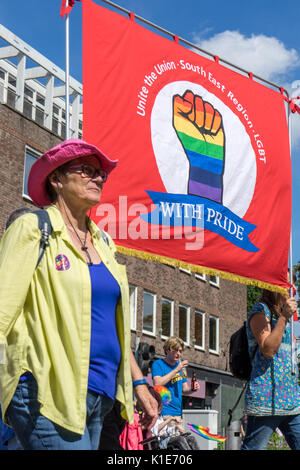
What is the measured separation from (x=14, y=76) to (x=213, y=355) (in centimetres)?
1645

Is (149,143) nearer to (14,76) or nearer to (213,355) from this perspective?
(14,76)

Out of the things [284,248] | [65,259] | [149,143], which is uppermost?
[149,143]

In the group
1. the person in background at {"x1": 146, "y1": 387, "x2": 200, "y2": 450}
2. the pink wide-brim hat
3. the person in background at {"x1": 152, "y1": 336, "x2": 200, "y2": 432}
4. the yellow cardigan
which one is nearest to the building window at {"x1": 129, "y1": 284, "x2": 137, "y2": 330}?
the person in background at {"x1": 152, "y1": 336, "x2": 200, "y2": 432}

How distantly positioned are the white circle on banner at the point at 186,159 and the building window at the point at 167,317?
24.2m

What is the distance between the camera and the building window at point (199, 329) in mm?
34497

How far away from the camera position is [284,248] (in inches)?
290

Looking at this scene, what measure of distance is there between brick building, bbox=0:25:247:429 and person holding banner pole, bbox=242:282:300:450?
40.1ft

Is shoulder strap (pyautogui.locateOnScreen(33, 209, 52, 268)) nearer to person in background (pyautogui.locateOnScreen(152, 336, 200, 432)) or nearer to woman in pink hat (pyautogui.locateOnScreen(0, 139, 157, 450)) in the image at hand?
woman in pink hat (pyautogui.locateOnScreen(0, 139, 157, 450))

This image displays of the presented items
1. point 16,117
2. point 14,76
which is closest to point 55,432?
point 16,117

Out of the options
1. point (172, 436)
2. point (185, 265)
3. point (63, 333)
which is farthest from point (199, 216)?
point (63, 333)

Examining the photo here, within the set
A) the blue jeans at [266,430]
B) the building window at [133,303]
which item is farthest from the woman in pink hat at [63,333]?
the building window at [133,303]

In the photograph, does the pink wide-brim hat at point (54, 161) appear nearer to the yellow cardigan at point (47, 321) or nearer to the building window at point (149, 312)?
the yellow cardigan at point (47, 321)

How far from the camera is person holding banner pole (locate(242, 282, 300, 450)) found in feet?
15.6

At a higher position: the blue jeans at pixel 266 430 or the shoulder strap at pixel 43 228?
the shoulder strap at pixel 43 228
